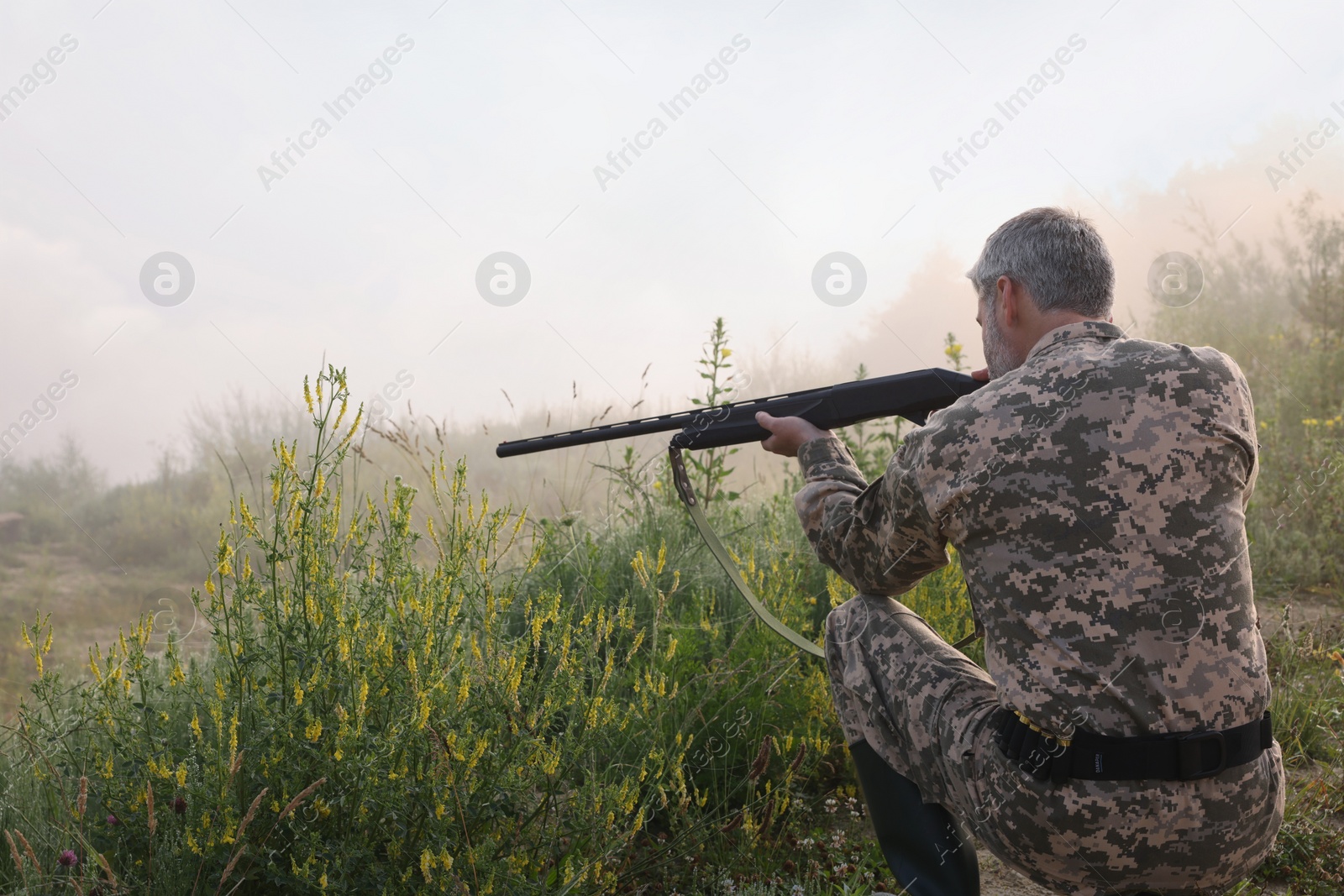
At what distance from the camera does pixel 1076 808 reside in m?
1.77

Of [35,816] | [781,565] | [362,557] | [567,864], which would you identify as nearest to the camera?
[567,864]

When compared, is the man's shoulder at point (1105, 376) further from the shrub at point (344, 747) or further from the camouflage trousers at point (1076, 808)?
the shrub at point (344, 747)

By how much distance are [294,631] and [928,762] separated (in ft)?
5.20

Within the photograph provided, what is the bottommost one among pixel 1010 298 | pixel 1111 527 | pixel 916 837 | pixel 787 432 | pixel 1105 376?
pixel 916 837

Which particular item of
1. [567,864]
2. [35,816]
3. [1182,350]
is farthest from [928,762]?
[35,816]

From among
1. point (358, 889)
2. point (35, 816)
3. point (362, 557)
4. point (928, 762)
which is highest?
point (362, 557)

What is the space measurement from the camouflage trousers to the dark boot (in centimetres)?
2

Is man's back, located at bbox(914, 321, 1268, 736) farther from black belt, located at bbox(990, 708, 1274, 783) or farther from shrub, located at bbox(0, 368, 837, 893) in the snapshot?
shrub, located at bbox(0, 368, 837, 893)

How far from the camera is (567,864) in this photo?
2.08 metres

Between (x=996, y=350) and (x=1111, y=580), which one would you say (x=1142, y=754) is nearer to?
(x=1111, y=580)

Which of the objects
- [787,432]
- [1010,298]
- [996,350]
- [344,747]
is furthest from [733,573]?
[344,747]

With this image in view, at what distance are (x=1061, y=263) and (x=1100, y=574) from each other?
2.53 feet

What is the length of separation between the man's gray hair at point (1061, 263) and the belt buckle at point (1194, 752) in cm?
97

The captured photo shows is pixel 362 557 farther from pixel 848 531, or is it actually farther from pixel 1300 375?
pixel 1300 375
